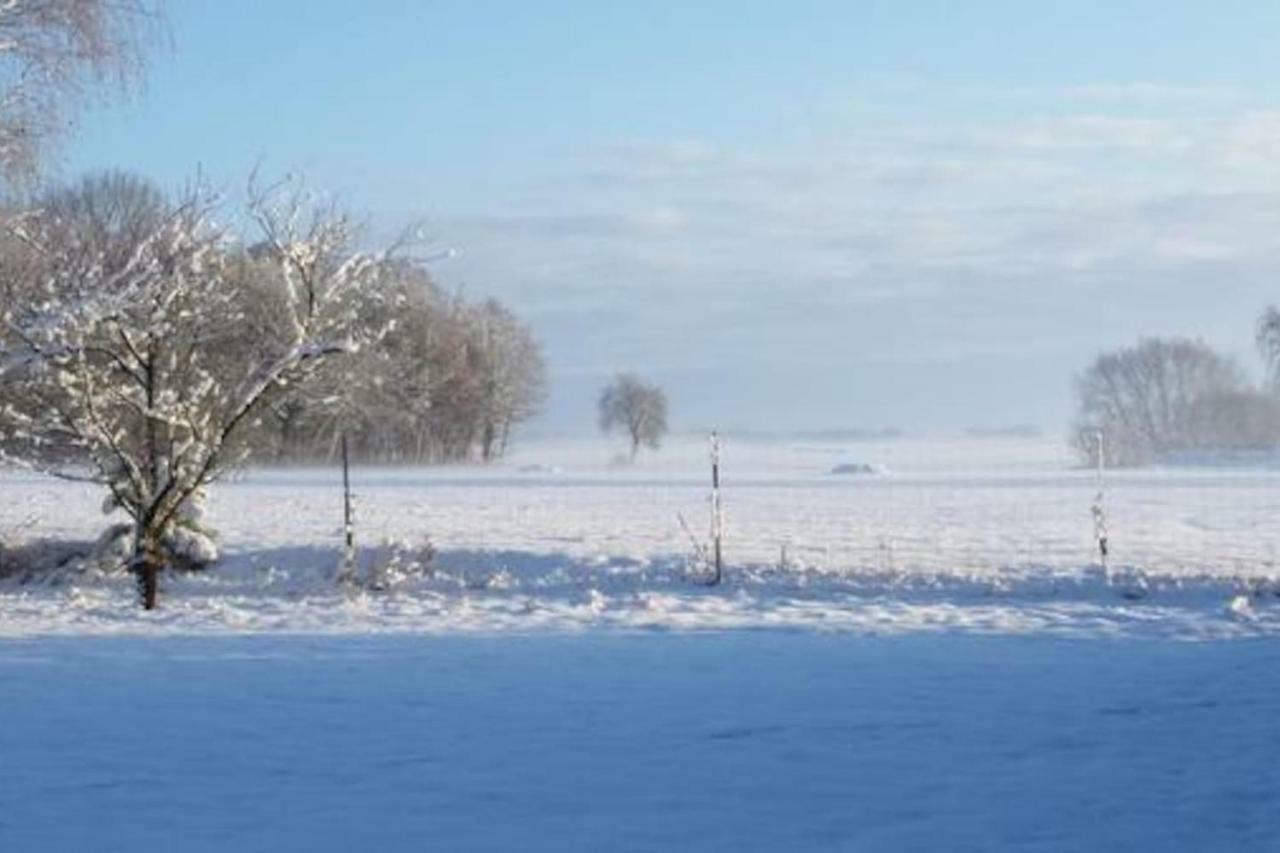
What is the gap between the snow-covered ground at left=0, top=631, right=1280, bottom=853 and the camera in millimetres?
7754

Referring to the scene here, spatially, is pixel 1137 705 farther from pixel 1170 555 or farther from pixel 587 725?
pixel 1170 555

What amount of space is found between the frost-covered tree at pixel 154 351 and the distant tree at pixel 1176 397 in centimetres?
8575

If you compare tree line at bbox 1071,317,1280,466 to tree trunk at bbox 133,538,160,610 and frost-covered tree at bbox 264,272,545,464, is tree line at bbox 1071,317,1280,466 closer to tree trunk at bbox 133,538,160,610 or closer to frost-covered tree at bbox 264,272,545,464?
frost-covered tree at bbox 264,272,545,464

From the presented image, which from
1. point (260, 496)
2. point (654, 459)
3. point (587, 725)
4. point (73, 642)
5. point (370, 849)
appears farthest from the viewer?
point (654, 459)

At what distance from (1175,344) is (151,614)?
104m

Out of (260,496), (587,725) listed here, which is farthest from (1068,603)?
(260,496)

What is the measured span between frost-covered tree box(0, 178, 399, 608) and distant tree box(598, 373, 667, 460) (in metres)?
77.2

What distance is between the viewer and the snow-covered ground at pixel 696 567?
16.3 metres

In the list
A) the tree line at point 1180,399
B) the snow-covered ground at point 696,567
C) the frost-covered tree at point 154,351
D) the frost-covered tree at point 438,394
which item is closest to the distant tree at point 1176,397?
the tree line at point 1180,399

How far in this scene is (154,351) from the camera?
752 inches

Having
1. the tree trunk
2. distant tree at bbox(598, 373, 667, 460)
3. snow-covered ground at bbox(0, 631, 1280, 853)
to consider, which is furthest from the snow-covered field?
distant tree at bbox(598, 373, 667, 460)

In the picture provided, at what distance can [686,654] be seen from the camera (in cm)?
1367

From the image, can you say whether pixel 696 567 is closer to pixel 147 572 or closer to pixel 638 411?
pixel 147 572

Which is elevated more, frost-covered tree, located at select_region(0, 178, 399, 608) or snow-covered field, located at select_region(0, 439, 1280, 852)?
frost-covered tree, located at select_region(0, 178, 399, 608)
